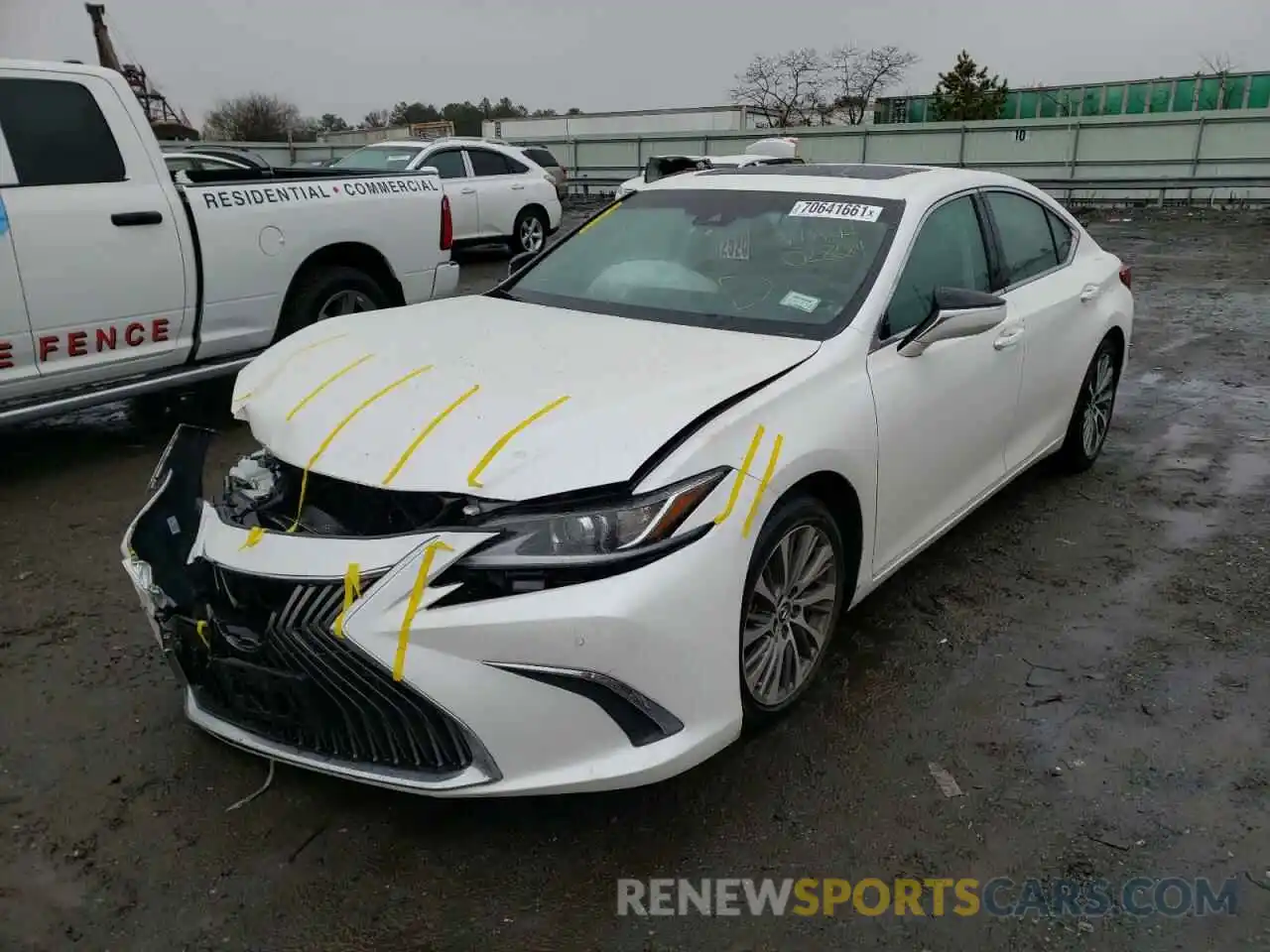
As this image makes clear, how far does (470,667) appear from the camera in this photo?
7.48 ft

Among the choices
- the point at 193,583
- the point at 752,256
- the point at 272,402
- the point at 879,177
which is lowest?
the point at 193,583

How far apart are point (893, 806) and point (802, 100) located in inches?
2162

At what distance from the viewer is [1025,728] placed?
3.15 meters

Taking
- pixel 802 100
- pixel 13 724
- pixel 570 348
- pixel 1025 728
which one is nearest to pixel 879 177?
pixel 570 348

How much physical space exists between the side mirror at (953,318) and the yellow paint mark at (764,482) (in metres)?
0.84

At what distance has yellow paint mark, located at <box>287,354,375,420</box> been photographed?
2.93 meters

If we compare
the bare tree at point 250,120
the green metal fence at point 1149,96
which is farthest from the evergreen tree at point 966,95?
the bare tree at point 250,120

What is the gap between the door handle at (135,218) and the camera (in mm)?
5129

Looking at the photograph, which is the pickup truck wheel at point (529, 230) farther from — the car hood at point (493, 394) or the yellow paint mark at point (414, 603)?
the yellow paint mark at point (414, 603)

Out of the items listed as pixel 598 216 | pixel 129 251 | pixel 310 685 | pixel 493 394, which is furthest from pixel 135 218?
pixel 310 685

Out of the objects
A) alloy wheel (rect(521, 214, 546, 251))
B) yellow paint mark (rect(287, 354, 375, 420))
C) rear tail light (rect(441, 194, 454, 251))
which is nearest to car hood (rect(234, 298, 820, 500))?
yellow paint mark (rect(287, 354, 375, 420))

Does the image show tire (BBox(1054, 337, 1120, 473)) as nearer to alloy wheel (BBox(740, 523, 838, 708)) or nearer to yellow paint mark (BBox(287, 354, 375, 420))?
alloy wheel (BBox(740, 523, 838, 708))

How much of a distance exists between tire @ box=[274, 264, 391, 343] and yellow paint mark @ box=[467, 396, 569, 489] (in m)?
3.71

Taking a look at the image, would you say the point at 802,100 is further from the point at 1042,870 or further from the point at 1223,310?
the point at 1042,870
